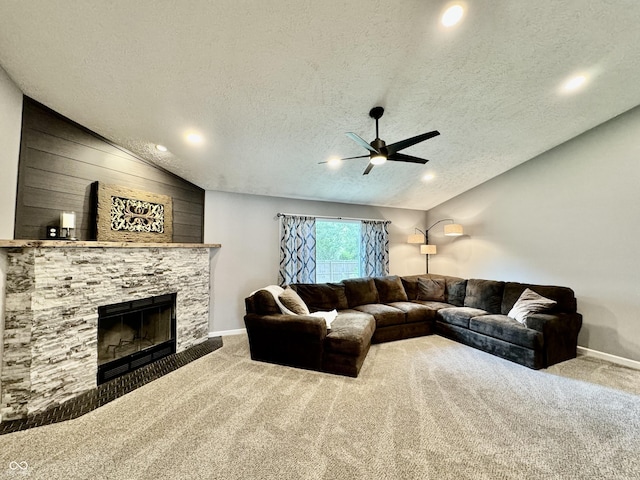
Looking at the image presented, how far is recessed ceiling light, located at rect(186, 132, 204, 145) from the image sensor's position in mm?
2744

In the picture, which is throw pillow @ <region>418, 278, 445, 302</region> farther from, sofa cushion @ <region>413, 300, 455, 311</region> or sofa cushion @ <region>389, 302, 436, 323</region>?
sofa cushion @ <region>389, 302, 436, 323</region>

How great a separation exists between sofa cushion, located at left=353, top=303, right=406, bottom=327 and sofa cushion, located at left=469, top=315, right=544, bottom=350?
100 centimetres

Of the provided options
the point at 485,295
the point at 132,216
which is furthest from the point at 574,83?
the point at 132,216

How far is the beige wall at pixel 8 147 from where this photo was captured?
196 centimetres

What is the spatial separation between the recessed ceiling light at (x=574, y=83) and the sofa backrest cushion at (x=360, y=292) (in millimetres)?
3569

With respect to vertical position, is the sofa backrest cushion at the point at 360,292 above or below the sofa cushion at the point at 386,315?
above

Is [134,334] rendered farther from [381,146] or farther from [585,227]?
[585,227]

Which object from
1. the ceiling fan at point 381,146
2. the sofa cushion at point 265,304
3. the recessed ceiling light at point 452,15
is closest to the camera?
the recessed ceiling light at point 452,15

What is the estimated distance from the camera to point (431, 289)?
16.2 feet

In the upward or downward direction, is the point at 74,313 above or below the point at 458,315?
above

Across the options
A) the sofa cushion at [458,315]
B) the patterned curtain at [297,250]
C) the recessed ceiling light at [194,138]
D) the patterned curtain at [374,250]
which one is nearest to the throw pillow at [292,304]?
the patterned curtain at [297,250]

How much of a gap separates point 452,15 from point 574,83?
1.87 meters

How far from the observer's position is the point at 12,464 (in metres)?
1.59

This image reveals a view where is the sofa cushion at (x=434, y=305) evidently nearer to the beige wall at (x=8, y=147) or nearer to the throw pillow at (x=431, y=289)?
the throw pillow at (x=431, y=289)
